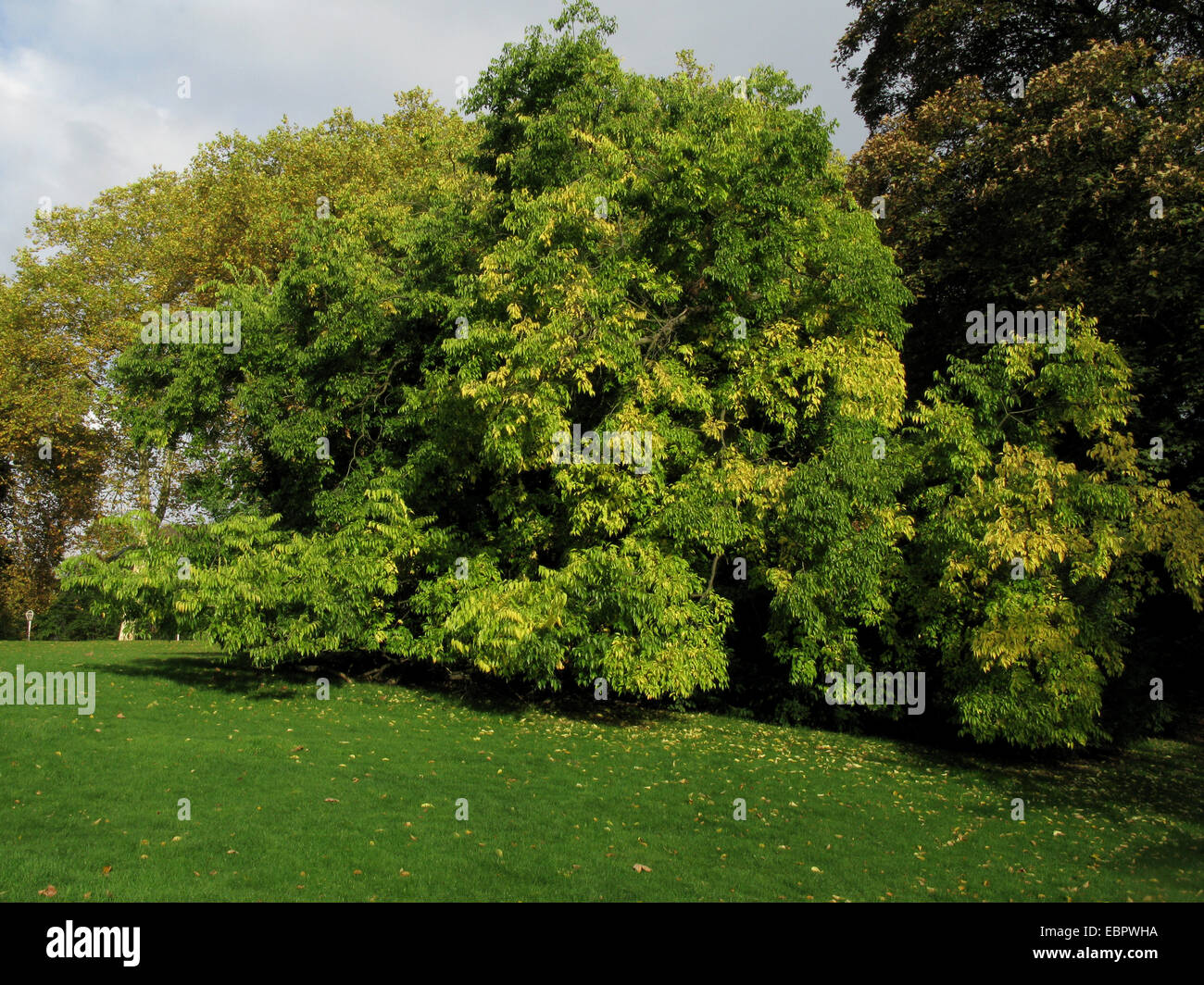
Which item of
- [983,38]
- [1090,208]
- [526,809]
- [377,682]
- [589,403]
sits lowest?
[377,682]

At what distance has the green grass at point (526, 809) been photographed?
7.64 meters

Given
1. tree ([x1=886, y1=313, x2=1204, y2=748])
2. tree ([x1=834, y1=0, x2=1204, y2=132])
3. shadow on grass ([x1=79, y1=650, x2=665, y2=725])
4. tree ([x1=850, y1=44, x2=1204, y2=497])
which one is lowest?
shadow on grass ([x1=79, y1=650, x2=665, y2=725])

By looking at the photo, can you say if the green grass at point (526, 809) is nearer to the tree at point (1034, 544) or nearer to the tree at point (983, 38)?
the tree at point (1034, 544)

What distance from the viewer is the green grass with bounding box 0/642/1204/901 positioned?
7.64 m

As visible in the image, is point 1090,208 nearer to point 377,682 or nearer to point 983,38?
point 983,38

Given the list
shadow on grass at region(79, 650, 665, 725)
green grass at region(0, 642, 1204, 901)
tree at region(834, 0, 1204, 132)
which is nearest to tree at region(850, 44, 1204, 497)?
tree at region(834, 0, 1204, 132)

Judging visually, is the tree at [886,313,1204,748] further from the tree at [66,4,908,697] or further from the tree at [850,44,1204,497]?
the tree at [850,44,1204,497]

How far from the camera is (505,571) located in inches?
688

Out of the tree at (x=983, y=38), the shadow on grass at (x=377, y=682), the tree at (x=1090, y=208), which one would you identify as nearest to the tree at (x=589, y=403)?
the shadow on grass at (x=377, y=682)

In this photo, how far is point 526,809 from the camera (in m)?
10.1

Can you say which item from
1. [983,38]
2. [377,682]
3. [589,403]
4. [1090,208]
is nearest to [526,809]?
[589,403]

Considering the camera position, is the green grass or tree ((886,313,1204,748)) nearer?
the green grass

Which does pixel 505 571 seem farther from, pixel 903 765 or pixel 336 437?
pixel 903 765
